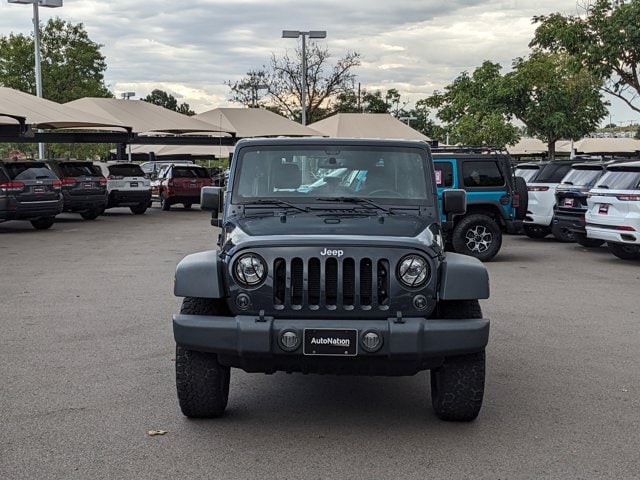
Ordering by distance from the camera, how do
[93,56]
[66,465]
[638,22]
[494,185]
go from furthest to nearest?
[93,56], [638,22], [494,185], [66,465]

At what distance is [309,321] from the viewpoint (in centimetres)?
512

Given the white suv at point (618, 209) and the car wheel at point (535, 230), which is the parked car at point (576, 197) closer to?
the white suv at point (618, 209)

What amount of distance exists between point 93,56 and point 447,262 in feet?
161

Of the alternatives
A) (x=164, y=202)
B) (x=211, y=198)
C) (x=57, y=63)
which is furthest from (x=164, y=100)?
(x=211, y=198)

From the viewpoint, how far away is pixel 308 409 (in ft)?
19.5

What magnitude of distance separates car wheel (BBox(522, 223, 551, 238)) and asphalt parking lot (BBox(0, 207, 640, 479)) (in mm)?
8560

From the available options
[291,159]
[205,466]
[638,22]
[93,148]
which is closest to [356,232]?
[291,159]

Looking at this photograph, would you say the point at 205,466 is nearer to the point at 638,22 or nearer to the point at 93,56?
the point at 638,22

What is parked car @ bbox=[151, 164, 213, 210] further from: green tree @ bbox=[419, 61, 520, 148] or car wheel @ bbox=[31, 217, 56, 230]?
green tree @ bbox=[419, 61, 520, 148]

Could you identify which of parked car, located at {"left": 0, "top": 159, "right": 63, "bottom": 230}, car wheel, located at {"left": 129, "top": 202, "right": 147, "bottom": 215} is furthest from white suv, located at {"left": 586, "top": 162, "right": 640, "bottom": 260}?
car wheel, located at {"left": 129, "top": 202, "right": 147, "bottom": 215}

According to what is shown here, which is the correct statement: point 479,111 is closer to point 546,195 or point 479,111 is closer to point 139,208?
point 139,208

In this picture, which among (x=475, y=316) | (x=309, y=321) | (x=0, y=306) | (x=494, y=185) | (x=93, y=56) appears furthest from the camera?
(x=93, y=56)

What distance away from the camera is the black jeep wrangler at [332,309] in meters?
5.06

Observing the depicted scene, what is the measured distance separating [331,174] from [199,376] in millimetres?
1895
